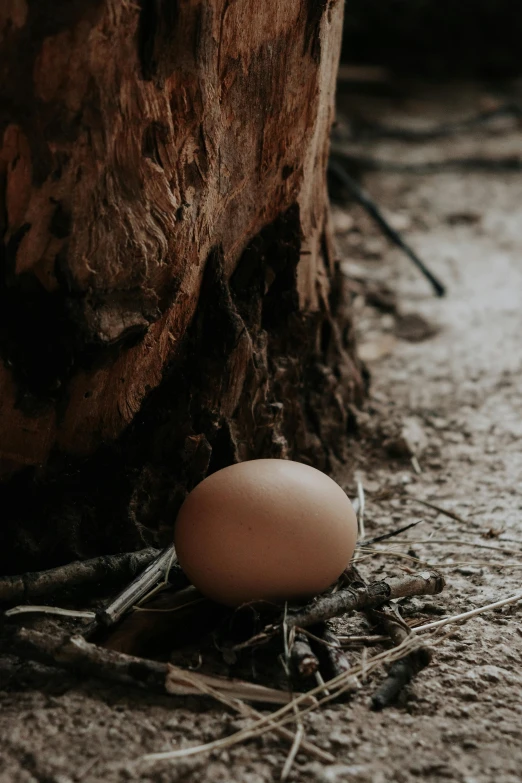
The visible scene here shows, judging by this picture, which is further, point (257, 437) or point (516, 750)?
point (257, 437)

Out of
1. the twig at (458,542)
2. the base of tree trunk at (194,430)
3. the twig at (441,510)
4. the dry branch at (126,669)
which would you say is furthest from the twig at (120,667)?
the twig at (441,510)

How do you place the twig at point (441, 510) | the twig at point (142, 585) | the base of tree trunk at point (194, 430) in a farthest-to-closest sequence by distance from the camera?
the twig at point (441, 510), the base of tree trunk at point (194, 430), the twig at point (142, 585)

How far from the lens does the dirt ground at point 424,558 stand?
4.10ft

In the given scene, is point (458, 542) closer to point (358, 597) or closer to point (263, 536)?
point (358, 597)

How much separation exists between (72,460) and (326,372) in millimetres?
798

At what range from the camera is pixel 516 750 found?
50.5 inches

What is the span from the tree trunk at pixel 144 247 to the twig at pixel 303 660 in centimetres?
46

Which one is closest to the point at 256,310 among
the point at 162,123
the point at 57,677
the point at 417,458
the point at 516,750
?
the point at 162,123

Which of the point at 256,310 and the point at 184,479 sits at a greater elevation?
the point at 256,310

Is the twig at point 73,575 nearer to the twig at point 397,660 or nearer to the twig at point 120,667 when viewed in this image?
the twig at point 120,667

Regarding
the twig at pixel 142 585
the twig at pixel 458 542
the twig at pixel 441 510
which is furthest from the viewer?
the twig at pixel 441 510

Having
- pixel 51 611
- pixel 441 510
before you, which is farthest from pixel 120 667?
pixel 441 510

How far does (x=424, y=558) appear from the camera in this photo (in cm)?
185

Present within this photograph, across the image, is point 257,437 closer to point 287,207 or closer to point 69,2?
point 287,207
